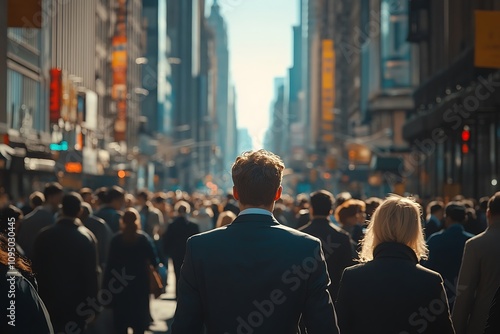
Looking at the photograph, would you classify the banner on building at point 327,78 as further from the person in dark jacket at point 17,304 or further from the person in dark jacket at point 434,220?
the person in dark jacket at point 17,304

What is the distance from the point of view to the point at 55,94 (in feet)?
186

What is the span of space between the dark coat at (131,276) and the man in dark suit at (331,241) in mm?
2975

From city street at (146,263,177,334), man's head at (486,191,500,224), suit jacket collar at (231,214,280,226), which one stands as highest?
suit jacket collar at (231,214,280,226)

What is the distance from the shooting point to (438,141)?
49.9 m

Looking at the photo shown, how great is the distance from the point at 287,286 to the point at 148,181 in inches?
4142

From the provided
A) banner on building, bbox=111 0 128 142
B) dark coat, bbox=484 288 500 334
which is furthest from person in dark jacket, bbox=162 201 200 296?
banner on building, bbox=111 0 128 142

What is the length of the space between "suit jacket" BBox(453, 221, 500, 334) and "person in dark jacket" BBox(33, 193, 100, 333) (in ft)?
15.4

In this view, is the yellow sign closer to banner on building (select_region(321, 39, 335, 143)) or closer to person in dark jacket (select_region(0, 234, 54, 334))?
person in dark jacket (select_region(0, 234, 54, 334))

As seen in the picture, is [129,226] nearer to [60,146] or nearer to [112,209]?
[112,209]

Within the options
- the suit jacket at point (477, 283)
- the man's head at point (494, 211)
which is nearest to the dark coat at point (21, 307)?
the suit jacket at point (477, 283)

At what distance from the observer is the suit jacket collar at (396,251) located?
6336mm

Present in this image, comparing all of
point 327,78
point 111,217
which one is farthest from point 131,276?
point 327,78

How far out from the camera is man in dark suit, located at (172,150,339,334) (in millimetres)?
5457

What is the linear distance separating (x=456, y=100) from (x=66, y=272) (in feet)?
88.9
